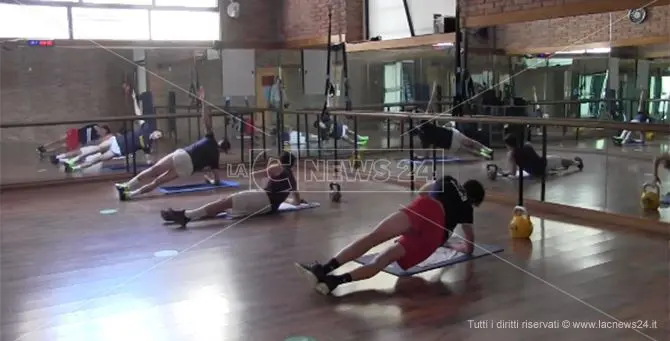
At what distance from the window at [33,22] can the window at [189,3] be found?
1.34m

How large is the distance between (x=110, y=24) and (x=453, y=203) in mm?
6701

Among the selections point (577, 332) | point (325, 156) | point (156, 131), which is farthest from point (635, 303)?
point (156, 131)

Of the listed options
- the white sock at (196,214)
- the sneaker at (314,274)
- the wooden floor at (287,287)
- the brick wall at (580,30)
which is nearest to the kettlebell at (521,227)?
the wooden floor at (287,287)

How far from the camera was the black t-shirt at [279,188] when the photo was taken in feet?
18.7

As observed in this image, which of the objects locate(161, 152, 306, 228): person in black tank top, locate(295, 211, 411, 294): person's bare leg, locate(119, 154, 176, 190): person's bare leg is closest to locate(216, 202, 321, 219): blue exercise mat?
locate(161, 152, 306, 228): person in black tank top

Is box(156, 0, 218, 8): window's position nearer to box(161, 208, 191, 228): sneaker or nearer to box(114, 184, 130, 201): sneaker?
box(114, 184, 130, 201): sneaker

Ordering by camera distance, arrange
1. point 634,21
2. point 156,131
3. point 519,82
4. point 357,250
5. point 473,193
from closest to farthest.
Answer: point 357,250
point 473,193
point 634,21
point 519,82
point 156,131

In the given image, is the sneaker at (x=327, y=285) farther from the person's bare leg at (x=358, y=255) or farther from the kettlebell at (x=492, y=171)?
the kettlebell at (x=492, y=171)

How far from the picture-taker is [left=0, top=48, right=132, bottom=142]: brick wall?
8.59 m

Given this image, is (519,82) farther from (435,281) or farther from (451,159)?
(435,281)

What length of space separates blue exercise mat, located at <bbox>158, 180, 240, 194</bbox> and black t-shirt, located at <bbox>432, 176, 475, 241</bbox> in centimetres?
374

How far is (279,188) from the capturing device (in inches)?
226

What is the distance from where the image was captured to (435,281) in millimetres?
3809

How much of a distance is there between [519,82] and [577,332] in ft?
13.9
